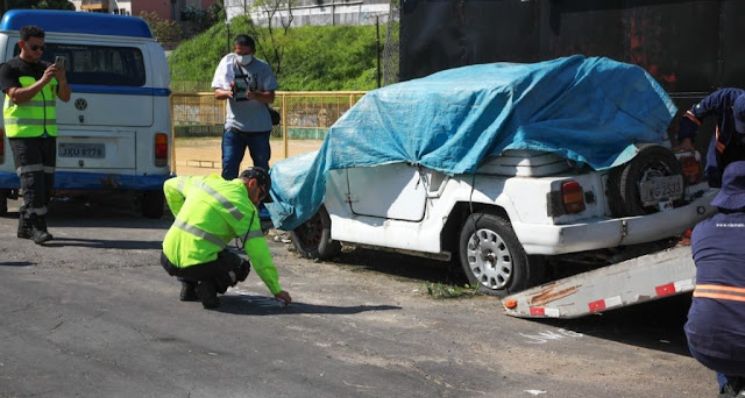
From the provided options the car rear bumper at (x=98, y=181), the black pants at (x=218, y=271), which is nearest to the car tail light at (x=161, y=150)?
the car rear bumper at (x=98, y=181)

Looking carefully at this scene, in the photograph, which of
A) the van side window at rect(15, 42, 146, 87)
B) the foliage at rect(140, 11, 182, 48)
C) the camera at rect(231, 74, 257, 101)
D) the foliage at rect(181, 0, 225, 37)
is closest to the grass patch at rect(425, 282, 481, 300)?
the camera at rect(231, 74, 257, 101)

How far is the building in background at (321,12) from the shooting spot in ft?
135

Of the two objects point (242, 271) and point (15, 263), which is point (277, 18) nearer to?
point (15, 263)

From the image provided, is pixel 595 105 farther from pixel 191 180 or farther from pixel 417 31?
pixel 417 31

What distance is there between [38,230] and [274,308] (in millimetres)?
3420

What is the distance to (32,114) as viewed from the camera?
1001 centimetres

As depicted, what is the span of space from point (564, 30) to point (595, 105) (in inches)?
99.4

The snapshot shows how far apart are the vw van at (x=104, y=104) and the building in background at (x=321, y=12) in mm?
28090

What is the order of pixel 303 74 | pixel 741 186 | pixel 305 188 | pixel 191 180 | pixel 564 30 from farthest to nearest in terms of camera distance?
pixel 303 74 → pixel 564 30 → pixel 305 188 → pixel 191 180 → pixel 741 186

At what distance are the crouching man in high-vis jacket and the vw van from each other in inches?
172

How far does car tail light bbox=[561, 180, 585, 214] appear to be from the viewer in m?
7.45

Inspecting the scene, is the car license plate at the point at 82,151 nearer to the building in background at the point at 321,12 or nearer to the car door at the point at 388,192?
the car door at the point at 388,192

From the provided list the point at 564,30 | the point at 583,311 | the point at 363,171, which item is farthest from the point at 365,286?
the point at 564,30

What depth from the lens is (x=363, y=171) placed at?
8.88m
